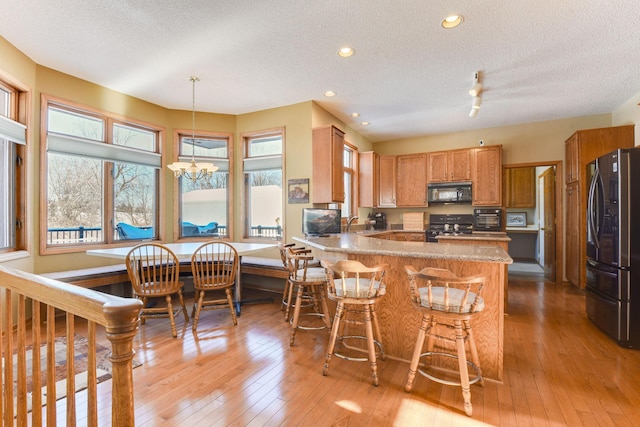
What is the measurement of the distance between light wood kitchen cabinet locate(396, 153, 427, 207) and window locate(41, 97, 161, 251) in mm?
4538

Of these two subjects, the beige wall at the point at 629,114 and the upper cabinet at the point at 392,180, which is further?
the upper cabinet at the point at 392,180

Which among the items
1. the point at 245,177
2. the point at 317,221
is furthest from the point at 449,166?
the point at 245,177

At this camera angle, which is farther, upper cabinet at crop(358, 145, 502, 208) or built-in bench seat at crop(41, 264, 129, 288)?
upper cabinet at crop(358, 145, 502, 208)

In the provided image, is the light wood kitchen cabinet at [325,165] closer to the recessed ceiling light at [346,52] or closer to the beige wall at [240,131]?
the beige wall at [240,131]

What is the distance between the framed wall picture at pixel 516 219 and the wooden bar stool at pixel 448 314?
6717 millimetres

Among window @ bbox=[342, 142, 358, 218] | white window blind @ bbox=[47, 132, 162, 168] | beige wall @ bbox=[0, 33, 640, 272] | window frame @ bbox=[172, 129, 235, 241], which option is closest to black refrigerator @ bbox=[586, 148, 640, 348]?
beige wall @ bbox=[0, 33, 640, 272]

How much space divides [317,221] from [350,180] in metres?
1.98

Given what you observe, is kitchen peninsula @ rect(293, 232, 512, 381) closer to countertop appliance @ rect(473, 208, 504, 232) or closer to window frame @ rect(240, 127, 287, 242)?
window frame @ rect(240, 127, 287, 242)

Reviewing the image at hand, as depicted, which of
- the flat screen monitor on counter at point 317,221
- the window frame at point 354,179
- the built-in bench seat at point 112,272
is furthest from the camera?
the window frame at point 354,179

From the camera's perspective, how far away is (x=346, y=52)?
10.3ft

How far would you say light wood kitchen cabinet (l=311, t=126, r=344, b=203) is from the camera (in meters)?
4.39

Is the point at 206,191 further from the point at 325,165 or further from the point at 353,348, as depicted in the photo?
the point at 353,348

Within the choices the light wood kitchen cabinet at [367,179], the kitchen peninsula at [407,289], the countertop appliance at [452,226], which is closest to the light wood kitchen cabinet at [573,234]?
the countertop appliance at [452,226]

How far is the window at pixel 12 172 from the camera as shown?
3.13 m
